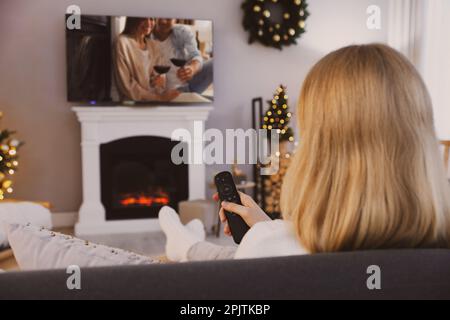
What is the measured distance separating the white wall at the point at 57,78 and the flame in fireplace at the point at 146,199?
50cm

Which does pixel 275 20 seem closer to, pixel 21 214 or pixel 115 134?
pixel 115 134

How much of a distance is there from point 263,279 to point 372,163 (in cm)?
28

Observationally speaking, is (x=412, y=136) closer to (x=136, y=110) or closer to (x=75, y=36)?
(x=136, y=110)

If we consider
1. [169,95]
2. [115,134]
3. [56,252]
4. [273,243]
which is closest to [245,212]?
[273,243]

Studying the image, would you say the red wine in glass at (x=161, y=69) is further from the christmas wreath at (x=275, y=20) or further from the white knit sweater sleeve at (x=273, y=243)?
the white knit sweater sleeve at (x=273, y=243)

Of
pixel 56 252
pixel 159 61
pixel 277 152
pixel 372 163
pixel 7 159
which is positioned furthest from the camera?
pixel 277 152

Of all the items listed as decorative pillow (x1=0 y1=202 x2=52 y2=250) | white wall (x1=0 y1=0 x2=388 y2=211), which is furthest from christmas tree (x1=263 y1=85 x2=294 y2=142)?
decorative pillow (x1=0 y1=202 x2=52 y2=250)

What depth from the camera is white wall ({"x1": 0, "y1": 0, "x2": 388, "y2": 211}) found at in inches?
175

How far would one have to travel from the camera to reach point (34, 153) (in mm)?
4543

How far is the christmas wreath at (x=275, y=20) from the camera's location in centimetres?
488

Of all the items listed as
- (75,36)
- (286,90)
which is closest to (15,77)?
(75,36)

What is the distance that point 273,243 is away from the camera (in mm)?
902

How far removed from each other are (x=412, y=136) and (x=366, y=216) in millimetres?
162
